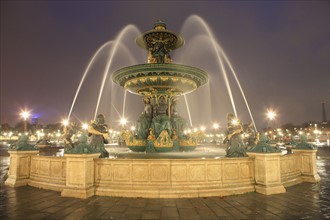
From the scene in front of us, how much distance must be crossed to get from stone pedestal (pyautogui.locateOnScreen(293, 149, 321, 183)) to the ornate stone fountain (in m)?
6.40

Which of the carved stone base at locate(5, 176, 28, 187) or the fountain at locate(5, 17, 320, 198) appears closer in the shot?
the fountain at locate(5, 17, 320, 198)

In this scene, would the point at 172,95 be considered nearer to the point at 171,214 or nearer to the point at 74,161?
the point at 74,161

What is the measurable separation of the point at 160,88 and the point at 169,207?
9.78 metres

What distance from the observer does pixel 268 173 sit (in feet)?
26.2

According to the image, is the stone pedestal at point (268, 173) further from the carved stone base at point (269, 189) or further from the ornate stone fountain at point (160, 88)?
the ornate stone fountain at point (160, 88)

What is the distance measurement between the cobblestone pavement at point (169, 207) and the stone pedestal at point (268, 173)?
0.26 m

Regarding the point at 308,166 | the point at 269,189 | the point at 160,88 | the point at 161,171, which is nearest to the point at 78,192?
the point at 161,171

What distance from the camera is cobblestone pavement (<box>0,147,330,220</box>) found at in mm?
5800

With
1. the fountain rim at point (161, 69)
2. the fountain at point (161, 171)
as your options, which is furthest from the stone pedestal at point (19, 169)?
the fountain rim at point (161, 69)

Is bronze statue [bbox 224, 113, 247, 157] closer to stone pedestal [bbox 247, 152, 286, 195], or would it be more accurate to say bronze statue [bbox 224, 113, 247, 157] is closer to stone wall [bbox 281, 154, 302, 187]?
stone wall [bbox 281, 154, 302, 187]

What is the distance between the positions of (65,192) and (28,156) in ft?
11.2

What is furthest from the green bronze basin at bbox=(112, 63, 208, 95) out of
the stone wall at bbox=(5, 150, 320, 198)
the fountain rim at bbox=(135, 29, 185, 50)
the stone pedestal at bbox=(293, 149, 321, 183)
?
Answer: the stone pedestal at bbox=(293, 149, 321, 183)

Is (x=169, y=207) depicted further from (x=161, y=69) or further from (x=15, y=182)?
(x=161, y=69)

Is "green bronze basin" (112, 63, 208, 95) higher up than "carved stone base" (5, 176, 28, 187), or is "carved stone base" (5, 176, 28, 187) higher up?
"green bronze basin" (112, 63, 208, 95)
